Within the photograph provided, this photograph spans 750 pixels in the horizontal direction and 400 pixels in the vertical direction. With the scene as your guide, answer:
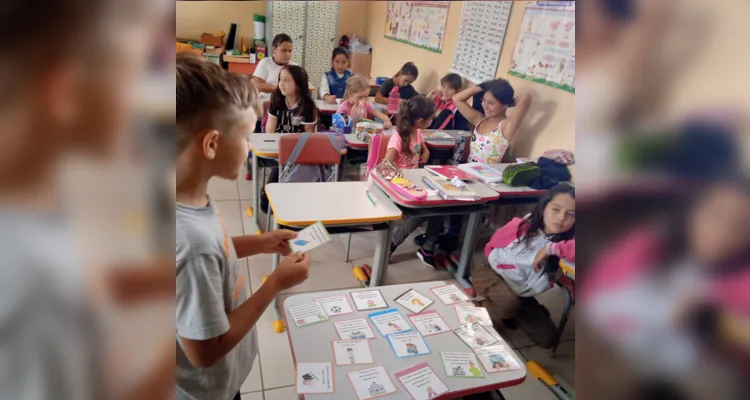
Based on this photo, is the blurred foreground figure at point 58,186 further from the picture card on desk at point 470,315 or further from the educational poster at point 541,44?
the educational poster at point 541,44

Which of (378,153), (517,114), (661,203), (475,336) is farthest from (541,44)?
(661,203)

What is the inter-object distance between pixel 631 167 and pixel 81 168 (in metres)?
0.20

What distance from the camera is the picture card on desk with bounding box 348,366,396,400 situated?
81 cm

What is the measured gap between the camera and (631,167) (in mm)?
160

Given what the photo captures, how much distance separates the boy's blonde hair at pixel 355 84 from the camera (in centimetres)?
105

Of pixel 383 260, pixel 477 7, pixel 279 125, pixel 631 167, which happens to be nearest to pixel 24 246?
pixel 631 167

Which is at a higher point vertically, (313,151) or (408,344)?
(313,151)

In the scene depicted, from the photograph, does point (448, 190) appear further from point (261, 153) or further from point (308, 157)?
point (261, 153)

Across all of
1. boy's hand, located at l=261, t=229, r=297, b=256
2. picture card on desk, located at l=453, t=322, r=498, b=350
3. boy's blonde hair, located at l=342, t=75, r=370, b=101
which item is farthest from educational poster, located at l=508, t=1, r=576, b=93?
boy's hand, located at l=261, t=229, r=297, b=256

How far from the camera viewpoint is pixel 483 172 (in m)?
2.00

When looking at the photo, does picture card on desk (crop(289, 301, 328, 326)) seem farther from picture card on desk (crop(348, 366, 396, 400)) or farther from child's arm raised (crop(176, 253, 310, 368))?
child's arm raised (crop(176, 253, 310, 368))

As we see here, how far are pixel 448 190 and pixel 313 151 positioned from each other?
0.71 m

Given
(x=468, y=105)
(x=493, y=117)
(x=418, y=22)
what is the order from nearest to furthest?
(x=418, y=22) → (x=493, y=117) → (x=468, y=105)

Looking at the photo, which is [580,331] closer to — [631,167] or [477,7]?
[631,167]
